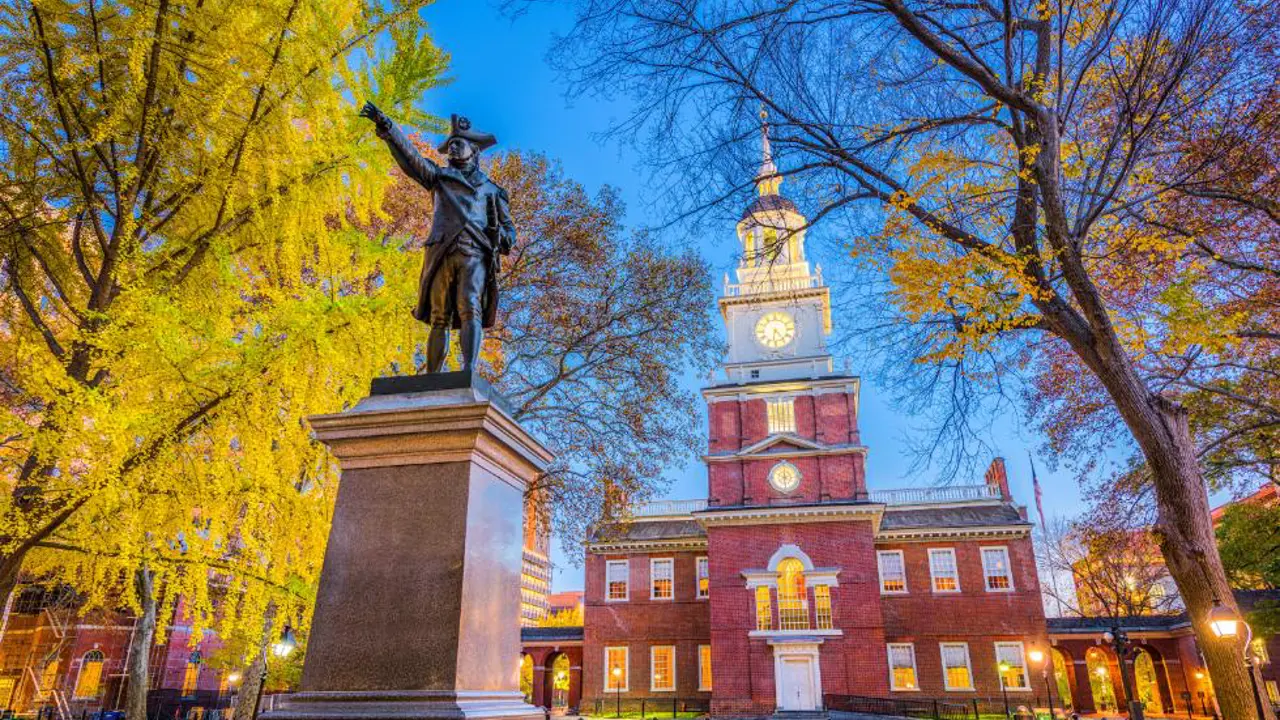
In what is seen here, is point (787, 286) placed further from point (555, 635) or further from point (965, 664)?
point (555, 635)

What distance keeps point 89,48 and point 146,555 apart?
15.6 feet

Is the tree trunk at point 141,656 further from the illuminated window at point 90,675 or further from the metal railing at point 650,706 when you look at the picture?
the metal railing at point 650,706

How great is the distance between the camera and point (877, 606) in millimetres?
28156

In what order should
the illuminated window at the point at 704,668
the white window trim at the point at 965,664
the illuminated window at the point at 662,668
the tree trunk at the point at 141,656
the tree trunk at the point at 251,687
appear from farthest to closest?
the illuminated window at the point at 662,668
the illuminated window at the point at 704,668
the white window trim at the point at 965,664
the tree trunk at the point at 251,687
the tree trunk at the point at 141,656

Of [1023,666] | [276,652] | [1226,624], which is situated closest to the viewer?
[1226,624]

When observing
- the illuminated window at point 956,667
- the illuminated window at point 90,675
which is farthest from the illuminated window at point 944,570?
the illuminated window at point 90,675

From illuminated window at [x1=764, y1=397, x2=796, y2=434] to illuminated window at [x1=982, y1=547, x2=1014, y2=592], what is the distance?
10358 mm

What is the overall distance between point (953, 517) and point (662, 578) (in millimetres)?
14347

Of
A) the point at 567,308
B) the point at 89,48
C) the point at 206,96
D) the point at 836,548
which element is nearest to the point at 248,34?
the point at 206,96

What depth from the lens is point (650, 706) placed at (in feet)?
104

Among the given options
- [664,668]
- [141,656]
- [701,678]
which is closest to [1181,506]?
[141,656]

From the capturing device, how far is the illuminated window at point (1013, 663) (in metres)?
29.0

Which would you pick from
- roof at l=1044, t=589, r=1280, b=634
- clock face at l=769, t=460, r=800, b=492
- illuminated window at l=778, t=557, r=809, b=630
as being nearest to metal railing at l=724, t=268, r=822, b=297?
clock face at l=769, t=460, r=800, b=492

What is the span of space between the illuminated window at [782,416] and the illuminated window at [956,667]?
11659 mm
